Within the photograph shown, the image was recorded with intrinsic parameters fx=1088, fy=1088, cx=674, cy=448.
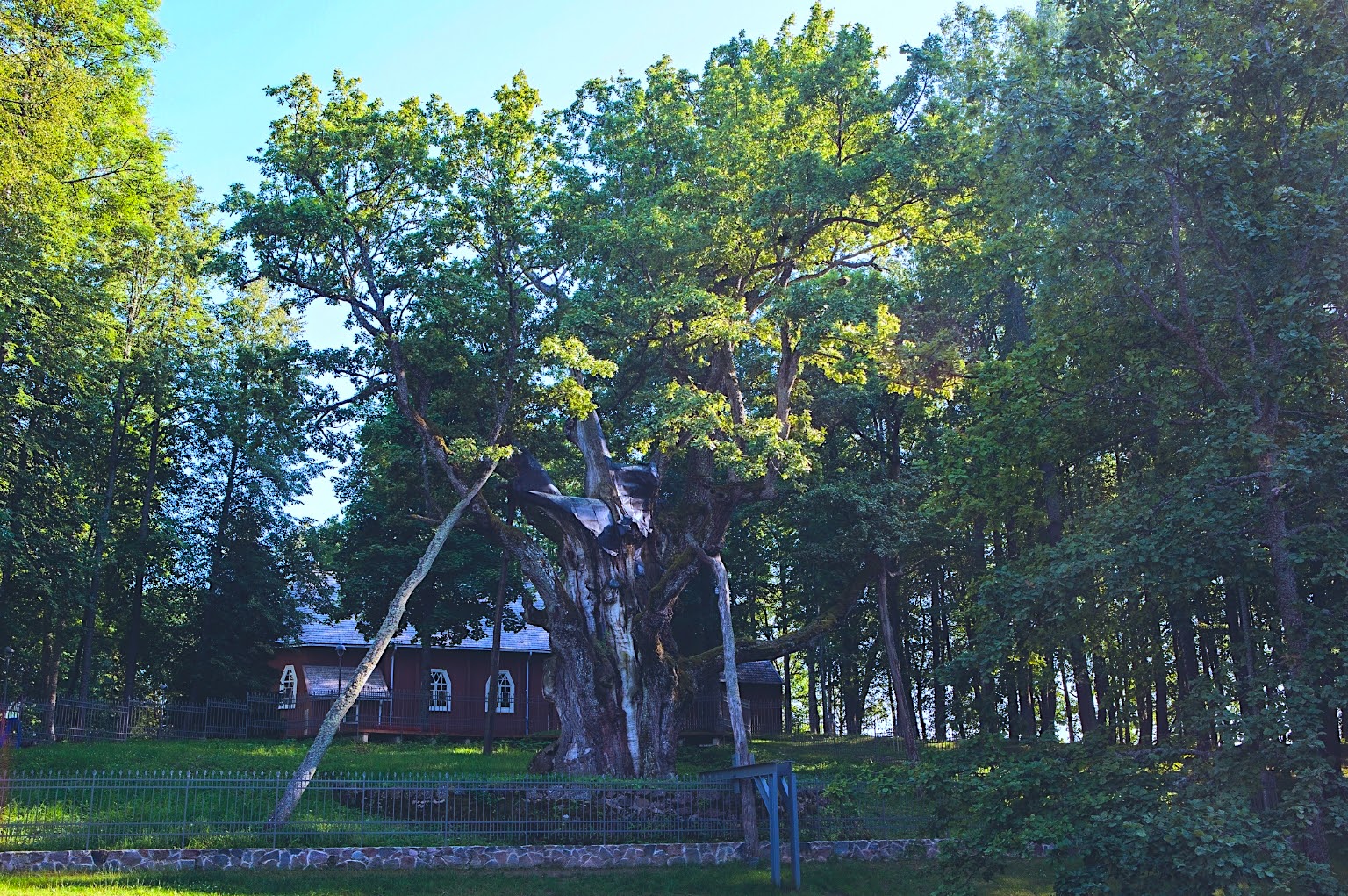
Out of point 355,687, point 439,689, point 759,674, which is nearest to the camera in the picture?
point 355,687

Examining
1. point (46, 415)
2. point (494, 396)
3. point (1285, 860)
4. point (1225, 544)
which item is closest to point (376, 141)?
point (494, 396)

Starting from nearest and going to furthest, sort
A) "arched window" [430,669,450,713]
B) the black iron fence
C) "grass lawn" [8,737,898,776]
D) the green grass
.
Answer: the green grass → "grass lawn" [8,737,898,776] → the black iron fence → "arched window" [430,669,450,713]

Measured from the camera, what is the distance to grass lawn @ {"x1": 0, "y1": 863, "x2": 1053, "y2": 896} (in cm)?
1734

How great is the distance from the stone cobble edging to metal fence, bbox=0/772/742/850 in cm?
24

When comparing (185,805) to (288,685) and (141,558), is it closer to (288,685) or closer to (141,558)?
(141,558)

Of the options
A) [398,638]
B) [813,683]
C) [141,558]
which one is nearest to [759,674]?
[813,683]

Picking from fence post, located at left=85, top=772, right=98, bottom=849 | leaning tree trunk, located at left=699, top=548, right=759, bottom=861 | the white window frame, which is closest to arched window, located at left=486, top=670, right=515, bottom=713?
the white window frame

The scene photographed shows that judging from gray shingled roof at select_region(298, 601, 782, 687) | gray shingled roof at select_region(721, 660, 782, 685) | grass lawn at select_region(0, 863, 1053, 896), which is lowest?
grass lawn at select_region(0, 863, 1053, 896)

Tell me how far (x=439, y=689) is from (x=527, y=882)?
2431cm

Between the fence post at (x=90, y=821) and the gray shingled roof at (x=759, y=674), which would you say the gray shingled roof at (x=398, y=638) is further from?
the fence post at (x=90, y=821)

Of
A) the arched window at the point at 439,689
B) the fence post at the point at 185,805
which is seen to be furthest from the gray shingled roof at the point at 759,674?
the fence post at the point at 185,805

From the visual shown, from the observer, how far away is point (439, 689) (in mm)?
42719

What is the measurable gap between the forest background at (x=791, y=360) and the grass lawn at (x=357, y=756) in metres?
4.54

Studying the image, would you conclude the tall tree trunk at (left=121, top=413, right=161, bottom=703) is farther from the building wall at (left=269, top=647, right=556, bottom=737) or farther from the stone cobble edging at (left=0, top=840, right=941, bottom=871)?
the stone cobble edging at (left=0, top=840, right=941, bottom=871)
